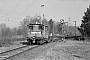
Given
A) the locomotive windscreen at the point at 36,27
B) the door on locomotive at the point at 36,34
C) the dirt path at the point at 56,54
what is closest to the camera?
the dirt path at the point at 56,54

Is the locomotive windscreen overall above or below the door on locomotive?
above

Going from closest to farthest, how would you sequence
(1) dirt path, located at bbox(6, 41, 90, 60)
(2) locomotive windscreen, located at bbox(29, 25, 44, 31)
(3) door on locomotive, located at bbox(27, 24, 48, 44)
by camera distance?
(1) dirt path, located at bbox(6, 41, 90, 60), (3) door on locomotive, located at bbox(27, 24, 48, 44), (2) locomotive windscreen, located at bbox(29, 25, 44, 31)

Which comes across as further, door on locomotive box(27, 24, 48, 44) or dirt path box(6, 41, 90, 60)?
door on locomotive box(27, 24, 48, 44)

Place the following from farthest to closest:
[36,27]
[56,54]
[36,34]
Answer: [36,27] → [36,34] → [56,54]

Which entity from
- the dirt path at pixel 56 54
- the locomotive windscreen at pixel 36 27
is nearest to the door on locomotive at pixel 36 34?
the locomotive windscreen at pixel 36 27

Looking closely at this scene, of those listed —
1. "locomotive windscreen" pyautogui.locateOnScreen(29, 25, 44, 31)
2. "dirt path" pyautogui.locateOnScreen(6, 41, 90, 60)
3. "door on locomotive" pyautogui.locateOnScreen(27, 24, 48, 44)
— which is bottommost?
"dirt path" pyautogui.locateOnScreen(6, 41, 90, 60)

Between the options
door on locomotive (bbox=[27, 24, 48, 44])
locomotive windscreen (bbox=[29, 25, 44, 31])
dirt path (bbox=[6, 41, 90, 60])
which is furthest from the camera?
locomotive windscreen (bbox=[29, 25, 44, 31])

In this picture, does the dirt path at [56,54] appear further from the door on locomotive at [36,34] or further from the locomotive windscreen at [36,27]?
the locomotive windscreen at [36,27]

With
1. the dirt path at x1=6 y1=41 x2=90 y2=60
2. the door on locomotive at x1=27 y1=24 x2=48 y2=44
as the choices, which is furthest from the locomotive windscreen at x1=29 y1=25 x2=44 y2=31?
the dirt path at x1=6 y1=41 x2=90 y2=60

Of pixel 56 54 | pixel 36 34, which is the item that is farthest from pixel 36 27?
pixel 56 54

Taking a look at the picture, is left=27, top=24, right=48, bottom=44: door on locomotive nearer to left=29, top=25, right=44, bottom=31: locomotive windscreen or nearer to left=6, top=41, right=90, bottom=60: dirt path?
left=29, top=25, right=44, bottom=31: locomotive windscreen

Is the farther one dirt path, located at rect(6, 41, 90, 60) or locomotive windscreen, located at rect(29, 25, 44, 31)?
locomotive windscreen, located at rect(29, 25, 44, 31)

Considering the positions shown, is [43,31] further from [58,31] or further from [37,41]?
[58,31]

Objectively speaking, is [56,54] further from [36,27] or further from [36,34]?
[36,27]
